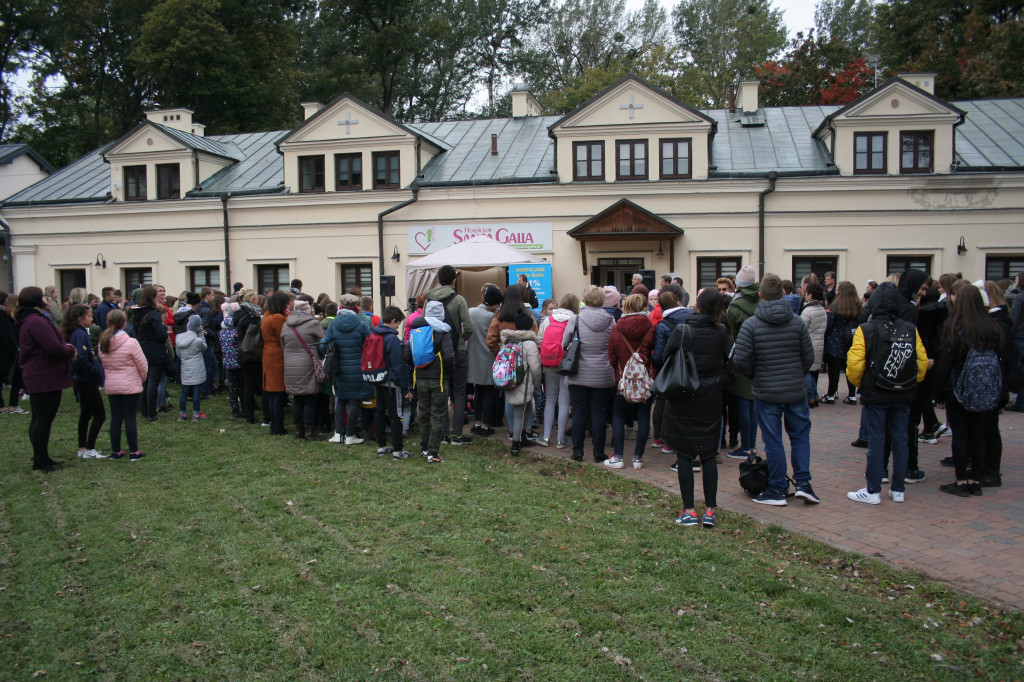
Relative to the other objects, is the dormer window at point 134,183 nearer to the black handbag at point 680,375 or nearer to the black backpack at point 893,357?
the black handbag at point 680,375

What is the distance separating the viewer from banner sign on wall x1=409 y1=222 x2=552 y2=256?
2134 cm

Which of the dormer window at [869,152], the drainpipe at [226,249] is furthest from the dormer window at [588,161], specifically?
the drainpipe at [226,249]

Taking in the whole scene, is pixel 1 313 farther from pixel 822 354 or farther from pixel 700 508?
pixel 822 354

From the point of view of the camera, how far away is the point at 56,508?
6730mm

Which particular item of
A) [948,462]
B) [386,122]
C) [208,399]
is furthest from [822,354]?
[386,122]

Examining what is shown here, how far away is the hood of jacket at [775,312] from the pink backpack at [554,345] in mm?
2895

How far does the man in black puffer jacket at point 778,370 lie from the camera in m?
6.54

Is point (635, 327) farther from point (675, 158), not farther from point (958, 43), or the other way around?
point (958, 43)

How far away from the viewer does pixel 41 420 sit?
8.09 meters

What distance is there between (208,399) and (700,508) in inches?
394

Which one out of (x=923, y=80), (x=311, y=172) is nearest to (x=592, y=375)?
(x=311, y=172)

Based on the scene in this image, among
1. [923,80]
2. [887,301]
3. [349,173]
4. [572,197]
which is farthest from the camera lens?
[349,173]

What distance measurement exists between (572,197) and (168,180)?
1394 cm

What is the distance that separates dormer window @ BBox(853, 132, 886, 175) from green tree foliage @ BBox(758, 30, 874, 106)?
518 inches
